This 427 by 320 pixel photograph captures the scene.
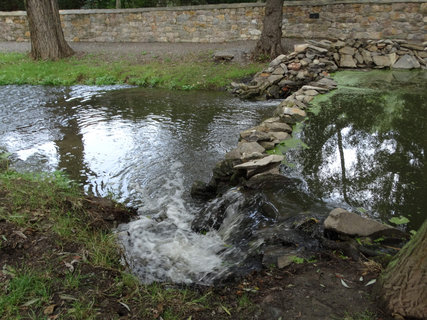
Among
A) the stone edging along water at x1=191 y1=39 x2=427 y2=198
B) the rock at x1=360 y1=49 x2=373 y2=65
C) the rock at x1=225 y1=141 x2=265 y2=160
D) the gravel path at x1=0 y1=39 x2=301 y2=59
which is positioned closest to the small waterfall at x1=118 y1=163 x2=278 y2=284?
the rock at x1=225 y1=141 x2=265 y2=160

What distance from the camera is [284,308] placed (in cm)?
237

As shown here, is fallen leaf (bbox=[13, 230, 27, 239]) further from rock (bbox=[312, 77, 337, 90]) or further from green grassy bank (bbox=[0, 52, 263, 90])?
green grassy bank (bbox=[0, 52, 263, 90])

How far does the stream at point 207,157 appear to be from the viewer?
12.1ft

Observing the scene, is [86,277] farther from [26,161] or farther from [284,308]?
[26,161]

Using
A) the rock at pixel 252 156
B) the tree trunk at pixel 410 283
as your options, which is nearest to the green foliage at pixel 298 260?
the tree trunk at pixel 410 283

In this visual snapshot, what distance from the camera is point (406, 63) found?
10.4m

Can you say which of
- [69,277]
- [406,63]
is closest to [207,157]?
[69,277]

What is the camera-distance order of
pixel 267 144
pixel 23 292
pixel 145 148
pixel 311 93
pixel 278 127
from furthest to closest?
pixel 311 93
pixel 145 148
pixel 278 127
pixel 267 144
pixel 23 292

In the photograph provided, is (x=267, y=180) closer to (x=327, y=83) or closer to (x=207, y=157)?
(x=207, y=157)

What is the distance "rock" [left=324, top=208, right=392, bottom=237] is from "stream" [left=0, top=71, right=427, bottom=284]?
0.44m

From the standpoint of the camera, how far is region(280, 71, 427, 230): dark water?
390cm

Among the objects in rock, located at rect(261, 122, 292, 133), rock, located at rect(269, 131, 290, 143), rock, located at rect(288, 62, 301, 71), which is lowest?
rock, located at rect(269, 131, 290, 143)

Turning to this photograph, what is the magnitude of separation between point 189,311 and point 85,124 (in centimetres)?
613

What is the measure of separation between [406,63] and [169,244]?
32.5 ft
